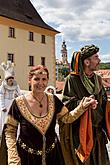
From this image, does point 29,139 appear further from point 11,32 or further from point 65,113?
point 11,32

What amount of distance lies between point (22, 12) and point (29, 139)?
35.2m

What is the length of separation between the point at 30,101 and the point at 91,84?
125cm

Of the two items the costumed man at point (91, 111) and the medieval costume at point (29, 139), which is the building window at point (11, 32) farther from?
the medieval costume at point (29, 139)

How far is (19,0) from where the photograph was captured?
38.3m

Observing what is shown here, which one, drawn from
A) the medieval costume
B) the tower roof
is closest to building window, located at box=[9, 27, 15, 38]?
the tower roof

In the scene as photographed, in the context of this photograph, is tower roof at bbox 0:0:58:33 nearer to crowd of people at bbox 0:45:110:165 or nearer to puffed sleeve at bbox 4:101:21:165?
crowd of people at bbox 0:45:110:165

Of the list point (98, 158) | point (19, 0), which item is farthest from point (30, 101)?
point (19, 0)

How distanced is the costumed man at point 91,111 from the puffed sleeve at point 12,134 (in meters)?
1.07

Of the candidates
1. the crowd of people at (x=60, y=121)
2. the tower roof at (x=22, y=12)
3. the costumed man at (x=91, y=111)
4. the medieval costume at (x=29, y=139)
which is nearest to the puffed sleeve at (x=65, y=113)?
the crowd of people at (x=60, y=121)

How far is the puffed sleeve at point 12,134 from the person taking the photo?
2.66 meters

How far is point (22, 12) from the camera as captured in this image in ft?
121

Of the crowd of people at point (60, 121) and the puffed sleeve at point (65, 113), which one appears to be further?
the puffed sleeve at point (65, 113)

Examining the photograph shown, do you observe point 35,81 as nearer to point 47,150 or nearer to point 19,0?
point 47,150

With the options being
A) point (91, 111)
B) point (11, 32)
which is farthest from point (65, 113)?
point (11, 32)
